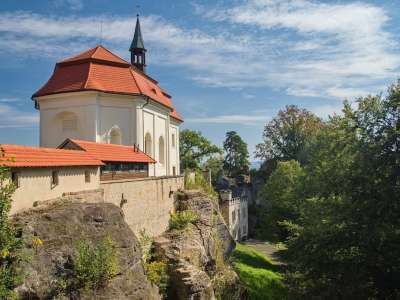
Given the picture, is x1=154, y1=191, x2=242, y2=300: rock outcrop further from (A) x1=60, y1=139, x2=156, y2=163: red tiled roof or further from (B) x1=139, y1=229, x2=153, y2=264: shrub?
(A) x1=60, y1=139, x2=156, y2=163: red tiled roof

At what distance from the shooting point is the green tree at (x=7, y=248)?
7.69m

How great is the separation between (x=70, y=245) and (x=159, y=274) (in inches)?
211

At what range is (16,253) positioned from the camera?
321 inches

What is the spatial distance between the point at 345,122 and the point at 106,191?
10165 mm

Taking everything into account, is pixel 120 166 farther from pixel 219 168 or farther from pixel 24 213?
pixel 219 168

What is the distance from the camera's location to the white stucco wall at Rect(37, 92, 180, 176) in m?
21.0

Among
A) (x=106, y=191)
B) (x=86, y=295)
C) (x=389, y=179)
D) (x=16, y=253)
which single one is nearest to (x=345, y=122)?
(x=389, y=179)

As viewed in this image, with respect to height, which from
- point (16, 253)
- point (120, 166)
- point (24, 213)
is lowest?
point (16, 253)

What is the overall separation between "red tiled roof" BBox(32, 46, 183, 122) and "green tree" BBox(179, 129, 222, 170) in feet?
94.0

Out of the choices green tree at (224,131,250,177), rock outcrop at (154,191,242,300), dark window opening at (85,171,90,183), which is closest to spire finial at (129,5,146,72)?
rock outcrop at (154,191,242,300)

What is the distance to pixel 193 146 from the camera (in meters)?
53.0

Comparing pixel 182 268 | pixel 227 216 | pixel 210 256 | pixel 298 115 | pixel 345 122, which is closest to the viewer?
pixel 182 268

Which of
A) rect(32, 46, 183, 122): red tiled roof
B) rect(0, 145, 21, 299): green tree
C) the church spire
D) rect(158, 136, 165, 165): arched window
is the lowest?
rect(0, 145, 21, 299): green tree

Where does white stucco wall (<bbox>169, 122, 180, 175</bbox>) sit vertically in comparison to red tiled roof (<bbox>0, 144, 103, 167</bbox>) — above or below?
above
